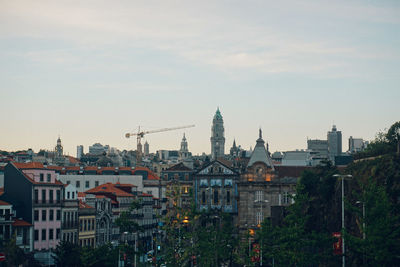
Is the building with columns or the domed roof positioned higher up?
the domed roof

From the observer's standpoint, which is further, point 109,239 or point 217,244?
point 109,239

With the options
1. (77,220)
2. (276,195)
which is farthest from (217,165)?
(77,220)

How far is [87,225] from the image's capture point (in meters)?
134

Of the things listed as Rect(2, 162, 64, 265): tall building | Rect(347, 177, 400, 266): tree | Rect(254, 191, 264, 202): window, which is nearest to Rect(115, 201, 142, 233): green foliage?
Rect(254, 191, 264, 202): window

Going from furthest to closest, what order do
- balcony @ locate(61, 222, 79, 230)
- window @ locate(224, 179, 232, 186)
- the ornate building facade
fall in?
window @ locate(224, 179, 232, 186)
the ornate building facade
balcony @ locate(61, 222, 79, 230)

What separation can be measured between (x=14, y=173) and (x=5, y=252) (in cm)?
1960

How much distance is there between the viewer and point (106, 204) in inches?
5664

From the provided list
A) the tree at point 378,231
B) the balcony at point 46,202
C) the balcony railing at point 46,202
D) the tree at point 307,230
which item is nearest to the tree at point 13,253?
the balcony at point 46,202

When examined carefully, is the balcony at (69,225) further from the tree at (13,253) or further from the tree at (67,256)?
the tree at (13,253)

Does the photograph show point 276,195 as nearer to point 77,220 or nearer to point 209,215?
point 209,215

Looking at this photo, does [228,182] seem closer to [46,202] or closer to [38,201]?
[46,202]

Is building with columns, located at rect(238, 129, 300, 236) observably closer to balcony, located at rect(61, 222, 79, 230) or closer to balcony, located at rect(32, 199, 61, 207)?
balcony, located at rect(61, 222, 79, 230)

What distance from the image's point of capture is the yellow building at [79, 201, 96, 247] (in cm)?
13138

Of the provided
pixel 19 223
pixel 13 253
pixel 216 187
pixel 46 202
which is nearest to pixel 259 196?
pixel 216 187
